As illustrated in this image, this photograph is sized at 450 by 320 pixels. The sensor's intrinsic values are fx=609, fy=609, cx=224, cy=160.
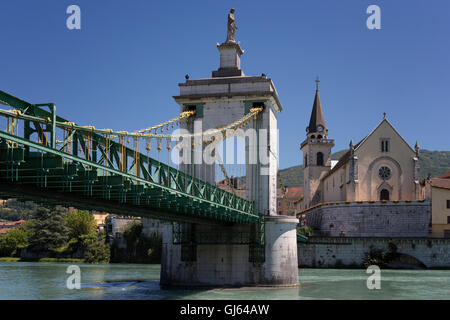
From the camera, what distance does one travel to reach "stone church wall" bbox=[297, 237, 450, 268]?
63469 millimetres

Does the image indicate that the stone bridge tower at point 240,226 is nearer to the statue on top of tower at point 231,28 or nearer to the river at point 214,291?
the river at point 214,291

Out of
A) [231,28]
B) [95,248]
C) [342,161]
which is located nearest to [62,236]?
[95,248]

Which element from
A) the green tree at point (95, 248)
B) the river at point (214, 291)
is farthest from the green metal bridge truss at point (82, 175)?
the green tree at point (95, 248)

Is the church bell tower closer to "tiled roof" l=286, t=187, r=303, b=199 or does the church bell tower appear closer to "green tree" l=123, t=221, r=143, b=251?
"green tree" l=123, t=221, r=143, b=251

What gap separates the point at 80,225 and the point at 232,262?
5617cm

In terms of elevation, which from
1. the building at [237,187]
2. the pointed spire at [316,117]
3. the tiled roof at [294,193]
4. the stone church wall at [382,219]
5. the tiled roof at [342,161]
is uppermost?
the pointed spire at [316,117]

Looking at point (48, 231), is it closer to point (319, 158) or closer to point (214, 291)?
point (319, 158)

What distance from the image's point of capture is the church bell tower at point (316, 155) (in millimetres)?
96938

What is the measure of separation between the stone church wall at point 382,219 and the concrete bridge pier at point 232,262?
33.0 metres

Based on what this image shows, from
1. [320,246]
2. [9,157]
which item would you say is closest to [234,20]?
[9,157]

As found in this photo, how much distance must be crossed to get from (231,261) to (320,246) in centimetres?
3081

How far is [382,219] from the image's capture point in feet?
226

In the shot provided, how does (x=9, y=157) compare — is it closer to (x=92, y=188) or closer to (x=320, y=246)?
(x=92, y=188)
